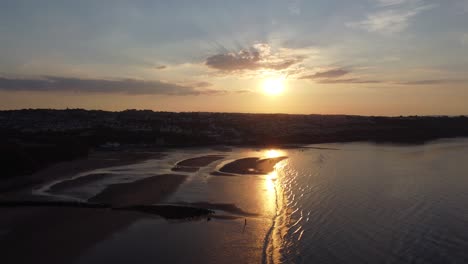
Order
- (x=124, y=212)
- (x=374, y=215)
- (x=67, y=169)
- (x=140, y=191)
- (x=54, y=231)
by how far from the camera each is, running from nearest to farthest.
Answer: (x=54, y=231)
(x=374, y=215)
(x=124, y=212)
(x=140, y=191)
(x=67, y=169)

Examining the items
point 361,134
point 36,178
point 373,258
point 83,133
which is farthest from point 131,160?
point 361,134

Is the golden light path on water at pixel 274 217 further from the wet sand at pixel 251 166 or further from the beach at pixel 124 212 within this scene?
the wet sand at pixel 251 166

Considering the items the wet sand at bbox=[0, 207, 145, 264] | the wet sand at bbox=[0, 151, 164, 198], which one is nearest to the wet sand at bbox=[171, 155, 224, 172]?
the wet sand at bbox=[0, 151, 164, 198]

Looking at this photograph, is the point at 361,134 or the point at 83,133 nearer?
the point at 83,133

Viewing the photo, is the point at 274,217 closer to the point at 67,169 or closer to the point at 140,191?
the point at 140,191

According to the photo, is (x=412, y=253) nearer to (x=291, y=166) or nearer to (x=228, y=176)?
(x=228, y=176)

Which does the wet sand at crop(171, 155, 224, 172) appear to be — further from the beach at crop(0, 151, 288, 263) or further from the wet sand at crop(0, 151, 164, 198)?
the wet sand at crop(0, 151, 164, 198)

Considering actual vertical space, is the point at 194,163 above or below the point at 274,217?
above

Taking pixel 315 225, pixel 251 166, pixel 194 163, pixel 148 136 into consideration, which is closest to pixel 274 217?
pixel 315 225
